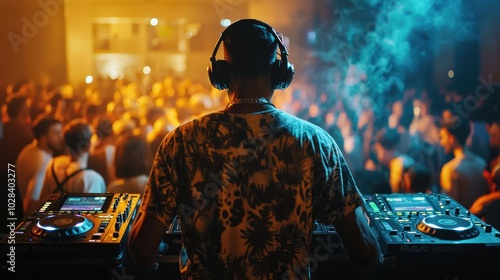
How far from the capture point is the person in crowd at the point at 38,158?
383cm

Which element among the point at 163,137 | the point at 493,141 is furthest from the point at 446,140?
the point at 163,137

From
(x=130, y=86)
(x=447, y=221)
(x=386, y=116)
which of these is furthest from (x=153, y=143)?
(x=447, y=221)

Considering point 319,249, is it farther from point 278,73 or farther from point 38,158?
point 38,158

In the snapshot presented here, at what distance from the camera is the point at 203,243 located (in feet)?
4.30

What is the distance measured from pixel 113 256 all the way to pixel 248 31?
0.88 metres

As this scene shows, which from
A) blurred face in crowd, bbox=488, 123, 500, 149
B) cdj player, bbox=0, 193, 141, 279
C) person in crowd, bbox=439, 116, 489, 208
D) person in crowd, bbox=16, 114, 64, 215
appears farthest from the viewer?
blurred face in crowd, bbox=488, 123, 500, 149

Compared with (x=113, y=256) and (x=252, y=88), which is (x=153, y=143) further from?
(x=252, y=88)

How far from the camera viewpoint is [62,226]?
1785 mm

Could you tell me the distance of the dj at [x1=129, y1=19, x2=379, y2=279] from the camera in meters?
1.29

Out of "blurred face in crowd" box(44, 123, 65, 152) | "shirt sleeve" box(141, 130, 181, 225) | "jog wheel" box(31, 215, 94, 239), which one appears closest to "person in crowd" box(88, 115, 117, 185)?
"blurred face in crowd" box(44, 123, 65, 152)

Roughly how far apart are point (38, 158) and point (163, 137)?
91cm

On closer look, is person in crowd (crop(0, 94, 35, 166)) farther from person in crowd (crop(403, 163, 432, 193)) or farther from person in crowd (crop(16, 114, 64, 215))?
person in crowd (crop(403, 163, 432, 193))

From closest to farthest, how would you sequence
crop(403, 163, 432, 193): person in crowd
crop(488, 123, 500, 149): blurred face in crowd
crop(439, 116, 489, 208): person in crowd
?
crop(403, 163, 432, 193): person in crowd < crop(439, 116, 489, 208): person in crowd < crop(488, 123, 500, 149): blurred face in crowd

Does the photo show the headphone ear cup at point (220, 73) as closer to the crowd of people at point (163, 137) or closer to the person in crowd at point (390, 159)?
the crowd of people at point (163, 137)
